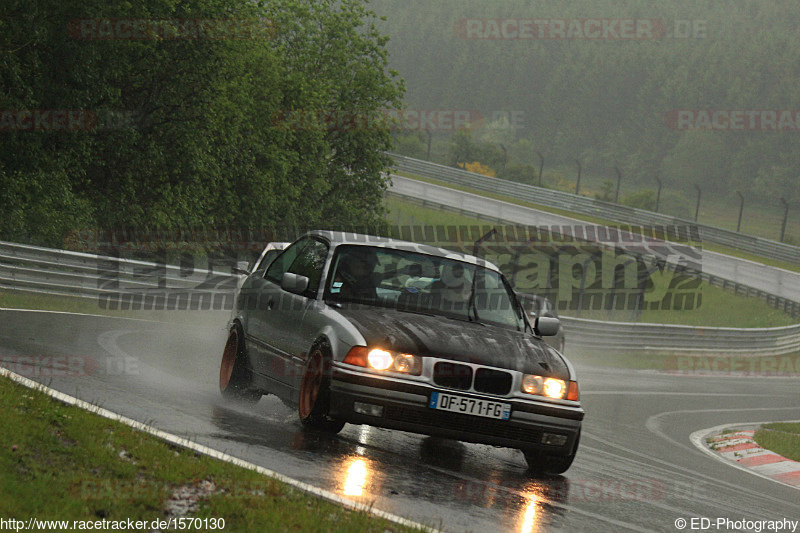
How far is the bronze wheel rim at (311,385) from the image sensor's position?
292 inches

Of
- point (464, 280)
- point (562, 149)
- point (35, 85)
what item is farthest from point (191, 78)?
point (562, 149)

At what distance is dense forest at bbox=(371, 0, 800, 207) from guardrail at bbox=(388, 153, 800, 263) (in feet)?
146

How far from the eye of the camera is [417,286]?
8367 millimetres

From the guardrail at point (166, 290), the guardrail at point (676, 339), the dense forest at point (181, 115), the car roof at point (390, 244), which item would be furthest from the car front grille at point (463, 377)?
the guardrail at point (676, 339)

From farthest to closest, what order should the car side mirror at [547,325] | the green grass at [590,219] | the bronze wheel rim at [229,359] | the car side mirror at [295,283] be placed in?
the green grass at [590,219]
the bronze wheel rim at [229,359]
the car side mirror at [547,325]
the car side mirror at [295,283]

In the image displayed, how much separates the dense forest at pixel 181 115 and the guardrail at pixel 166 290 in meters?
3.15

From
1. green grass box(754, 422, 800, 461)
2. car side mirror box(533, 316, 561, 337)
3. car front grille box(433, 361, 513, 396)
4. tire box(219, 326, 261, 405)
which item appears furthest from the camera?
green grass box(754, 422, 800, 461)

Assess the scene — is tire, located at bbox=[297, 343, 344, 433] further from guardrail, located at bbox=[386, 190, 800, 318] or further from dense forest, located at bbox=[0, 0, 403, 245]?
guardrail, located at bbox=[386, 190, 800, 318]

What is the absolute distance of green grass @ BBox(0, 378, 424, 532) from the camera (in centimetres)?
471

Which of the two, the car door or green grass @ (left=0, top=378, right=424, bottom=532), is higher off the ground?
the car door

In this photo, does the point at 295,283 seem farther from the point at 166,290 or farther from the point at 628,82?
the point at 628,82

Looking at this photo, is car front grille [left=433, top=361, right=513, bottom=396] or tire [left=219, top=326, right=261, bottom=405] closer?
car front grille [left=433, top=361, right=513, bottom=396]

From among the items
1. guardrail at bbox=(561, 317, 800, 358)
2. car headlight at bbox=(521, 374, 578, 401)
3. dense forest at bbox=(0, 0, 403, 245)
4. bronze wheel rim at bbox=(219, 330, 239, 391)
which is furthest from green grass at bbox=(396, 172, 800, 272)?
car headlight at bbox=(521, 374, 578, 401)

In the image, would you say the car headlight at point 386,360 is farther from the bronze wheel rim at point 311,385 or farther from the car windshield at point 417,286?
the car windshield at point 417,286
